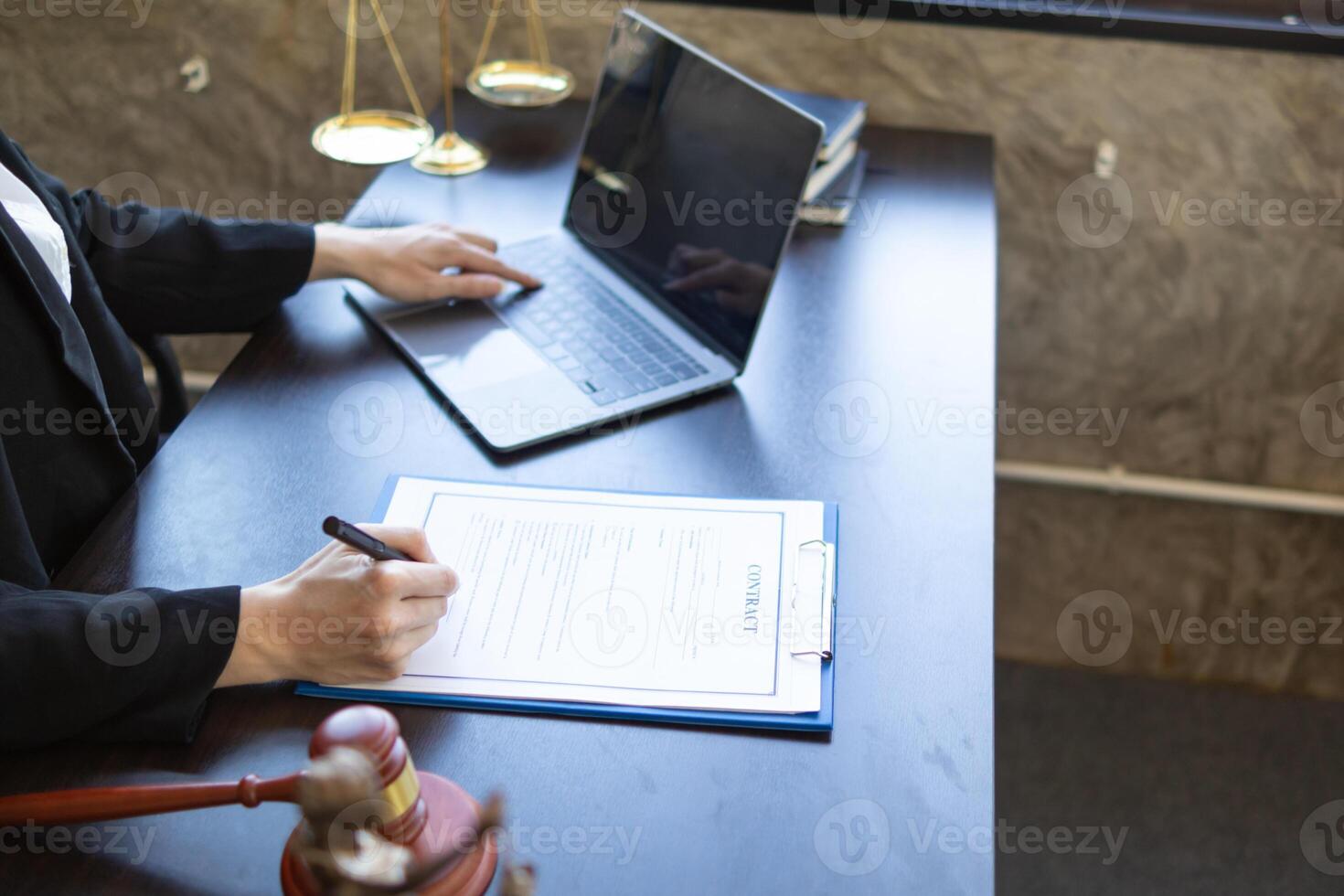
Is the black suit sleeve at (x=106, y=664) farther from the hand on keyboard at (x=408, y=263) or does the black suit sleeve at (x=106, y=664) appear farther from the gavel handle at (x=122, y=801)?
the hand on keyboard at (x=408, y=263)

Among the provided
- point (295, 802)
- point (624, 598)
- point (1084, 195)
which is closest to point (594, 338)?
point (624, 598)

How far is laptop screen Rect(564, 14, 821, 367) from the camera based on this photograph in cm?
120

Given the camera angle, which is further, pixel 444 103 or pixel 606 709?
pixel 444 103

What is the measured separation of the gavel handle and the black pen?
17cm

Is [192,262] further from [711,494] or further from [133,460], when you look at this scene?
[711,494]

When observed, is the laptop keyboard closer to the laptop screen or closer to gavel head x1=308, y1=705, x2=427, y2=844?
the laptop screen

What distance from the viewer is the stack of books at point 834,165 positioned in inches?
59.3

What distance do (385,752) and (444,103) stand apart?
1154 millimetres

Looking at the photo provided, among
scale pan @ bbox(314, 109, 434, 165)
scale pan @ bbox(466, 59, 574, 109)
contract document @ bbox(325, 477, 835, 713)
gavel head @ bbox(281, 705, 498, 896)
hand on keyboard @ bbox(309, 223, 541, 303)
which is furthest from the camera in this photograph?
scale pan @ bbox(466, 59, 574, 109)

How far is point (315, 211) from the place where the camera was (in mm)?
2061

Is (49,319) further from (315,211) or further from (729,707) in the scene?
(315,211)

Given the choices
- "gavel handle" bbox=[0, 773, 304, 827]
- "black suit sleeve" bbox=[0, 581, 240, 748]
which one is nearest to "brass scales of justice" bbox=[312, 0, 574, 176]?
"black suit sleeve" bbox=[0, 581, 240, 748]

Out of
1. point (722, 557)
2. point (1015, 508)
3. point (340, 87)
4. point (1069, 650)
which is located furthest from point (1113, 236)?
point (340, 87)

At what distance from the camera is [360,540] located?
2.82 ft
